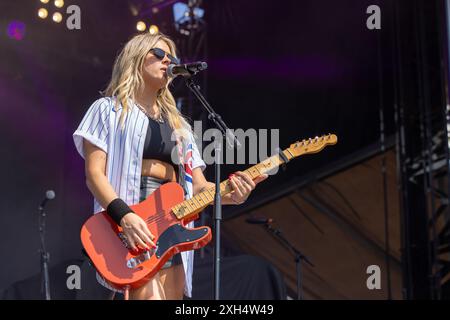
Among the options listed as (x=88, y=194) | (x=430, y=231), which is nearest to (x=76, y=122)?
(x=88, y=194)

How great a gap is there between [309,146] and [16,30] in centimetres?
492

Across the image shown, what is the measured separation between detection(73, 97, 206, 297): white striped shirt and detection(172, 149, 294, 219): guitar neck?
0.37ft

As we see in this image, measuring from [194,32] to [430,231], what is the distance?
3576 mm

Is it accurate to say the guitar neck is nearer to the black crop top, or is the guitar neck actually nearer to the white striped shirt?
the white striped shirt

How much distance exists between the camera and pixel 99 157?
3.04m

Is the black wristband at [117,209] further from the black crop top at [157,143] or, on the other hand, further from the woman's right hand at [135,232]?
the black crop top at [157,143]

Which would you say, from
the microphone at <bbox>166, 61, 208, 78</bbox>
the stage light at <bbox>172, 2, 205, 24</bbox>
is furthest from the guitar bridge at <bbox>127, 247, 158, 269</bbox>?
the stage light at <bbox>172, 2, 205, 24</bbox>

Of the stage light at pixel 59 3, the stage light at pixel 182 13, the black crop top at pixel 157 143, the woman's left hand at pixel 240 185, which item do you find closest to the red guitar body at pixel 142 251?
the black crop top at pixel 157 143

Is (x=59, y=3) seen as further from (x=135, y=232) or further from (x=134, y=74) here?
(x=135, y=232)

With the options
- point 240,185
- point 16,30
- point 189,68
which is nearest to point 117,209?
point 240,185

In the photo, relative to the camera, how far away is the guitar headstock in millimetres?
3461

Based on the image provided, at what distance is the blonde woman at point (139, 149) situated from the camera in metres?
2.93
